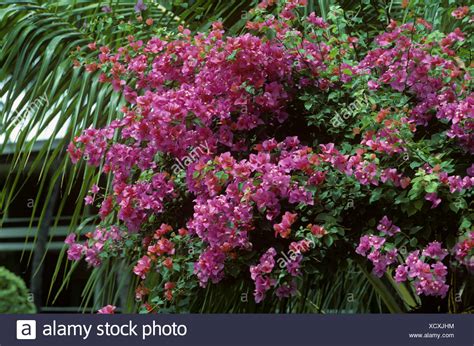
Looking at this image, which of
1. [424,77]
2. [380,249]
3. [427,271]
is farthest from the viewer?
[424,77]

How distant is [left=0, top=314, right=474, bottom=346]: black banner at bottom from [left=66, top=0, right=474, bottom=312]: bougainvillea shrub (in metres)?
0.10

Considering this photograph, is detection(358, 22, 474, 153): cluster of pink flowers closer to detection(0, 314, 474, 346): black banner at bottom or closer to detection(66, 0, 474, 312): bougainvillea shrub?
detection(66, 0, 474, 312): bougainvillea shrub

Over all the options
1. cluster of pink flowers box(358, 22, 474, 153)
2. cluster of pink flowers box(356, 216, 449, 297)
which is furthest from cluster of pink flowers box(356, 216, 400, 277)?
cluster of pink flowers box(358, 22, 474, 153)

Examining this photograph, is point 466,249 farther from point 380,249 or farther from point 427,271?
point 380,249

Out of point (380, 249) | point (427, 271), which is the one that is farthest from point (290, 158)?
point (427, 271)

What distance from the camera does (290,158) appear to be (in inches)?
93.1

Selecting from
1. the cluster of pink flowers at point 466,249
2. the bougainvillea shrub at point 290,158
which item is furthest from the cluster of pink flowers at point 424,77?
the cluster of pink flowers at point 466,249

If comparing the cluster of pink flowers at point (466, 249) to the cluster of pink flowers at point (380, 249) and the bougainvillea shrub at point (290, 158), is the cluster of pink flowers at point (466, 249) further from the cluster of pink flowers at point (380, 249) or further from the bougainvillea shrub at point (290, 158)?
the cluster of pink flowers at point (380, 249)

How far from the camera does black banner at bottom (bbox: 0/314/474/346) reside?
2594 mm

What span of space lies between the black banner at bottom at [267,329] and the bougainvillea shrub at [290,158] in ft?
0.33

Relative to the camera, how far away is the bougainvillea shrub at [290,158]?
7.59 feet

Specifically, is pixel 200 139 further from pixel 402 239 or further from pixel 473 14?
pixel 473 14

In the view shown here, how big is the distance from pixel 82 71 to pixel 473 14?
1657 mm

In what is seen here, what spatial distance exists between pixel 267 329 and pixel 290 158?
0.60 metres
